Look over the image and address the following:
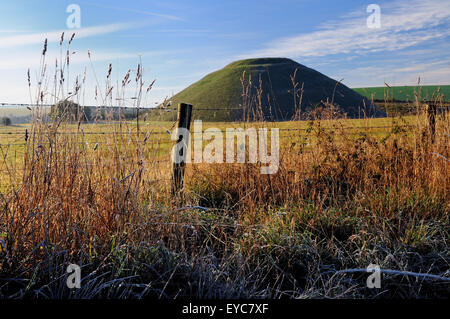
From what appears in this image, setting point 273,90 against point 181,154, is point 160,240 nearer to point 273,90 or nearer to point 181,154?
point 181,154

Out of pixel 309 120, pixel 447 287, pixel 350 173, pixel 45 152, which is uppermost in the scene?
pixel 309 120

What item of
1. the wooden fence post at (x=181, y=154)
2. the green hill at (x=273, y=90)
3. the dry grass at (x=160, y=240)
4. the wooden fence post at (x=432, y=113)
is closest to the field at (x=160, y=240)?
the dry grass at (x=160, y=240)

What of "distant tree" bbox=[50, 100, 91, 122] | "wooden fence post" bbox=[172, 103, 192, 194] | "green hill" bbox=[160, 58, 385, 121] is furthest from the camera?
"green hill" bbox=[160, 58, 385, 121]

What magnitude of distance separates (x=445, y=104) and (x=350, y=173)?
8.63 ft

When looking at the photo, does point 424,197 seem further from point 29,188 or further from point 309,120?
point 29,188

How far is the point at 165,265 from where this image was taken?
2674 mm

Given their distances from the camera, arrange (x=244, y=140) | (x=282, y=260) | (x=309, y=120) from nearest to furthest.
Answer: (x=282, y=260)
(x=244, y=140)
(x=309, y=120)

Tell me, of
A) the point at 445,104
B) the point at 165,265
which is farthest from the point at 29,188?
the point at 445,104

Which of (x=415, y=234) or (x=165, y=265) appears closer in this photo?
(x=165, y=265)

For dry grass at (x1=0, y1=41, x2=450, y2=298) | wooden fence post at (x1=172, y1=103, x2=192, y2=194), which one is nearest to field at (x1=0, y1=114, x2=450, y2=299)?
dry grass at (x1=0, y1=41, x2=450, y2=298)

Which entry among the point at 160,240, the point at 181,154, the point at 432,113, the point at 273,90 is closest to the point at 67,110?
the point at 160,240

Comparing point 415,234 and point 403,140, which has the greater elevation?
point 403,140

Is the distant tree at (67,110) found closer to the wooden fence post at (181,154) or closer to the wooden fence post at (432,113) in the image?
Answer: the wooden fence post at (181,154)

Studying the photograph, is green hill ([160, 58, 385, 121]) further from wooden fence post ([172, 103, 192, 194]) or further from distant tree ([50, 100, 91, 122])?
distant tree ([50, 100, 91, 122])
